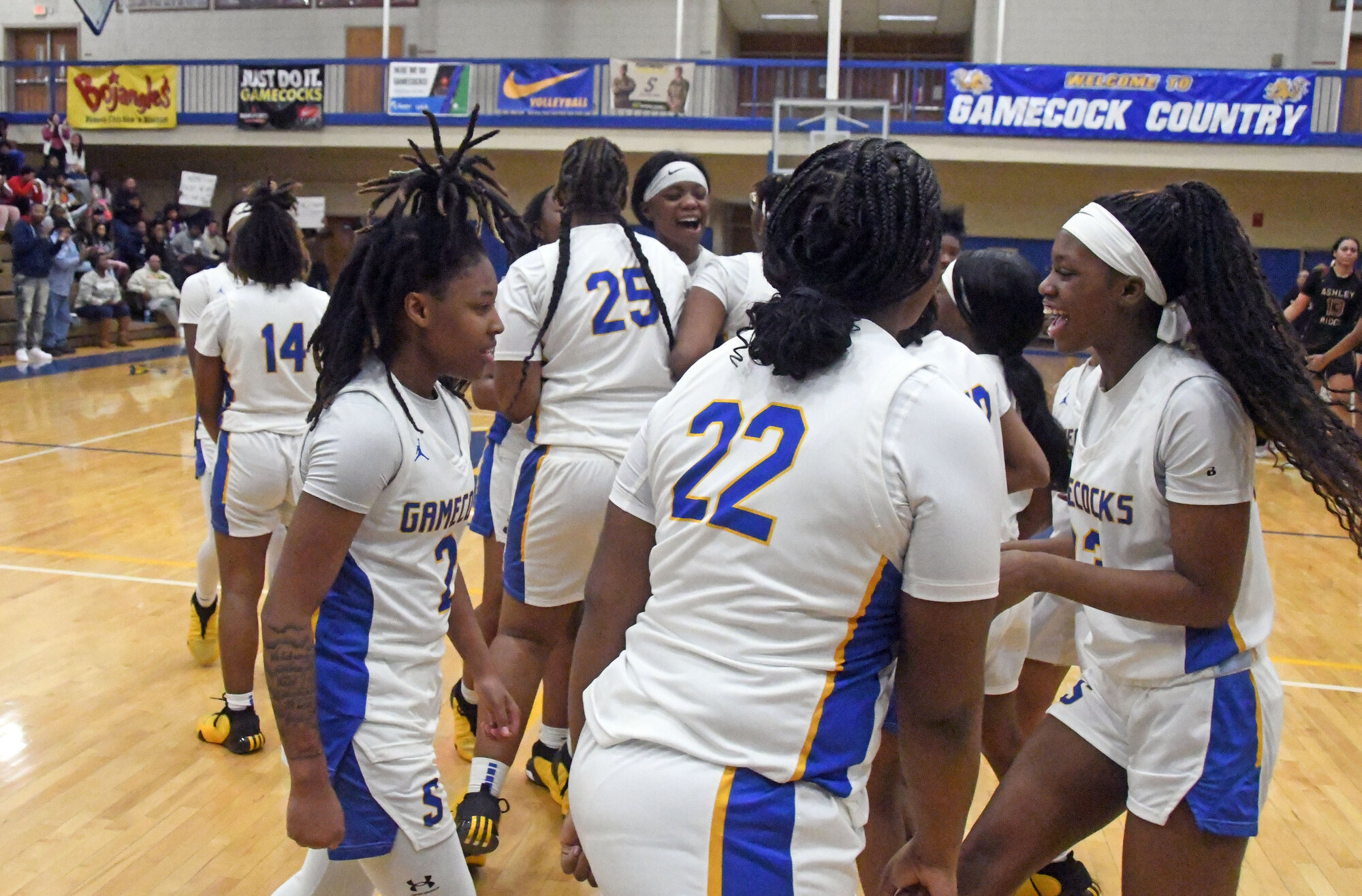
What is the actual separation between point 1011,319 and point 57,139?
1826 cm

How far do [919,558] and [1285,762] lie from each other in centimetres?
323

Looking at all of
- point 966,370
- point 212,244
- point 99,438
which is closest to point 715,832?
point 966,370

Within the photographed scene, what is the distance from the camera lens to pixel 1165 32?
18609mm

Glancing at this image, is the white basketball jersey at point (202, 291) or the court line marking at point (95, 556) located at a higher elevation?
the white basketball jersey at point (202, 291)

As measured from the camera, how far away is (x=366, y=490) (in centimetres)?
196

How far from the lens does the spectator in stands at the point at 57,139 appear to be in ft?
56.7

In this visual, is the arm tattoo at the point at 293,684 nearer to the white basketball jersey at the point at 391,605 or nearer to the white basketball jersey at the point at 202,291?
the white basketball jersey at the point at 391,605

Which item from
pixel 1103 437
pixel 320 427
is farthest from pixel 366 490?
pixel 1103 437

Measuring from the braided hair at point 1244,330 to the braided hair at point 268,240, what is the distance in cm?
272

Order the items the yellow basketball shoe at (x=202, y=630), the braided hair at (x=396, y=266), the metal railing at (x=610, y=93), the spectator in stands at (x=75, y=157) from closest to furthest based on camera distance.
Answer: the braided hair at (x=396, y=266)
the yellow basketball shoe at (x=202, y=630)
the metal railing at (x=610, y=93)
the spectator in stands at (x=75, y=157)

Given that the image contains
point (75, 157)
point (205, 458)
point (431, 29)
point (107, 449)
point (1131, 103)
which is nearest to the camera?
point (205, 458)

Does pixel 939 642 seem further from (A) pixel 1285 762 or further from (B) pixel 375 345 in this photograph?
(A) pixel 1285 762

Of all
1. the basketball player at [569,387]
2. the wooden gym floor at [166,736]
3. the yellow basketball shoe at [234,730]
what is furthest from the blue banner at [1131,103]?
the yellow basketball shoe at [234,730]

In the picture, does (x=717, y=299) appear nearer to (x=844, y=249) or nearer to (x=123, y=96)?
(x=844, y=249)
